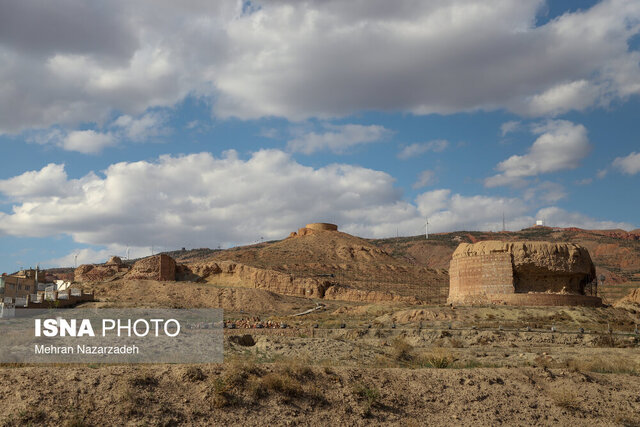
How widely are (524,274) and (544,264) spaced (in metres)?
1.15

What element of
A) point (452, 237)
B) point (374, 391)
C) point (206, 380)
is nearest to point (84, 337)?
point (206, 380)

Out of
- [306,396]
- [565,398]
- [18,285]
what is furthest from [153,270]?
[565,398]

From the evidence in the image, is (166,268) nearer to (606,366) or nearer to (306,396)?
(606,366)

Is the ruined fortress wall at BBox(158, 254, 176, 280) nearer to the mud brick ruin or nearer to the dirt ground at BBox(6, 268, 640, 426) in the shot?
the mud brick ruin

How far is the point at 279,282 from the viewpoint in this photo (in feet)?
174

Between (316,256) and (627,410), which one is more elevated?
(316,256)

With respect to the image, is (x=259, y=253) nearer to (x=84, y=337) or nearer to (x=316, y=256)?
(x=316, y=256)

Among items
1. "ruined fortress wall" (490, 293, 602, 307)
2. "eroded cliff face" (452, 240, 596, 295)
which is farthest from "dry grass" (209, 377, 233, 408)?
"eroded cliff face" (452, 240, 596, 295)

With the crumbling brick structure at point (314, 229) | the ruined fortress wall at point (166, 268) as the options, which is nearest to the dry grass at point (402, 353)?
the ruined fortress wall at point (166, 268)

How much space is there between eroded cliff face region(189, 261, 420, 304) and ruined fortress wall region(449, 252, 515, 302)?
1609cm

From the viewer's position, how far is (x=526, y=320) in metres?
24.7

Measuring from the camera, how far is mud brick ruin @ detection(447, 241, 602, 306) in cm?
2764

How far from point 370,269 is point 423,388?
5076 cm

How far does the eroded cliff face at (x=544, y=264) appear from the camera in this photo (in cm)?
2819
